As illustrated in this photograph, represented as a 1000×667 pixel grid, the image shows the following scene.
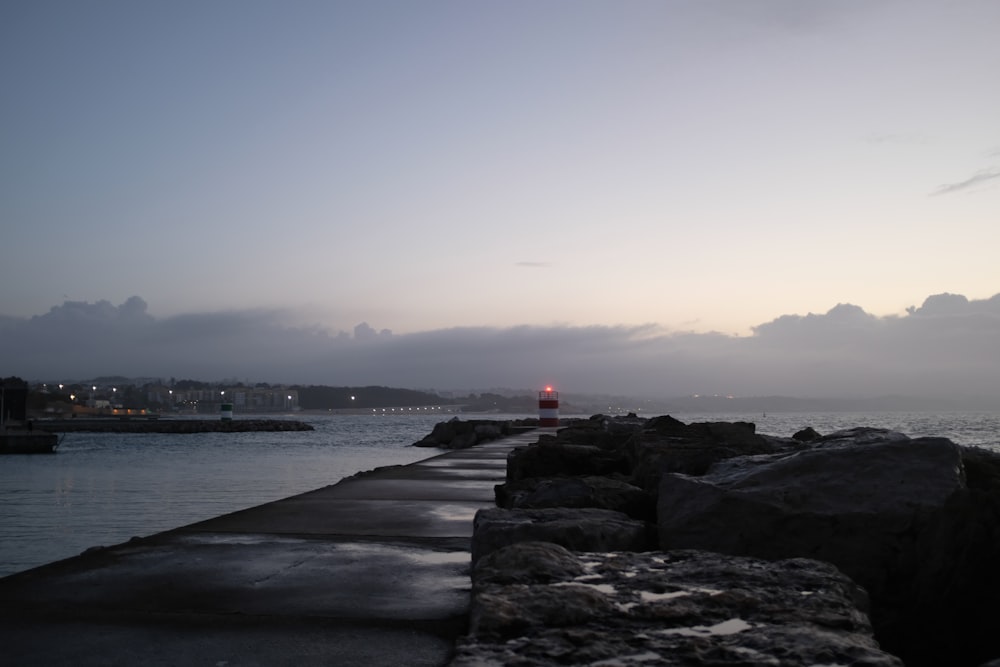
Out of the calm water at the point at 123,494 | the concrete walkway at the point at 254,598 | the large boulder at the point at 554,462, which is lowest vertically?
the calm water at the point at 123,494

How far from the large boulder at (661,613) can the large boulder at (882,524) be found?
0.55 meters

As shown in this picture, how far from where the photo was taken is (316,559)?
502 centimetres

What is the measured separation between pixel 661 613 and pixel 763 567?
2.40ft

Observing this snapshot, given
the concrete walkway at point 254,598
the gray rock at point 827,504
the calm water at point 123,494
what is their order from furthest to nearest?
the calm water at point 123,494 → the gray rock at point 827,504 → the concrete walkway at point 254,598

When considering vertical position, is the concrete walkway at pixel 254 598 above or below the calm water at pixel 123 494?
Answer: above

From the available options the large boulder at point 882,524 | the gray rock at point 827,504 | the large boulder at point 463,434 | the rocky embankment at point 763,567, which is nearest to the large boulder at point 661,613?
the rocky embankment at point 763,567

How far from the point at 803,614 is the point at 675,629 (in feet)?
1.26

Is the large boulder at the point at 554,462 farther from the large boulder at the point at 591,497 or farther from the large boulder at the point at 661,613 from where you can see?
the large boulder at the point at 661,613

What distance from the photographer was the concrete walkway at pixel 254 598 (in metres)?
3.12

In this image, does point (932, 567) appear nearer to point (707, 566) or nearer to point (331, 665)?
point (707, 566)

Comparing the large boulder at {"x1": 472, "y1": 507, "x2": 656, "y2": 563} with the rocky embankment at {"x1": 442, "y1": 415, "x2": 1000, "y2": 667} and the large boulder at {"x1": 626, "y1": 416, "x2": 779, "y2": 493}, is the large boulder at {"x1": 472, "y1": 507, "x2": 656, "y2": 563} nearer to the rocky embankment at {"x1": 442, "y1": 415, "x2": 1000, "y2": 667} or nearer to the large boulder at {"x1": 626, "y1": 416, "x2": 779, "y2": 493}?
the rocky embankment at {"x1": 442, "y1": 415, "x2": 1000, "y2": 667}

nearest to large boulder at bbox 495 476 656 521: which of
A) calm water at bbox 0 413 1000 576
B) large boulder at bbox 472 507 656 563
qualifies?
large boulder at bbox 472 507 656 563

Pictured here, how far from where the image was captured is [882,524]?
3.84m

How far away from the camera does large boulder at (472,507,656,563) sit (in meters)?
3.89
